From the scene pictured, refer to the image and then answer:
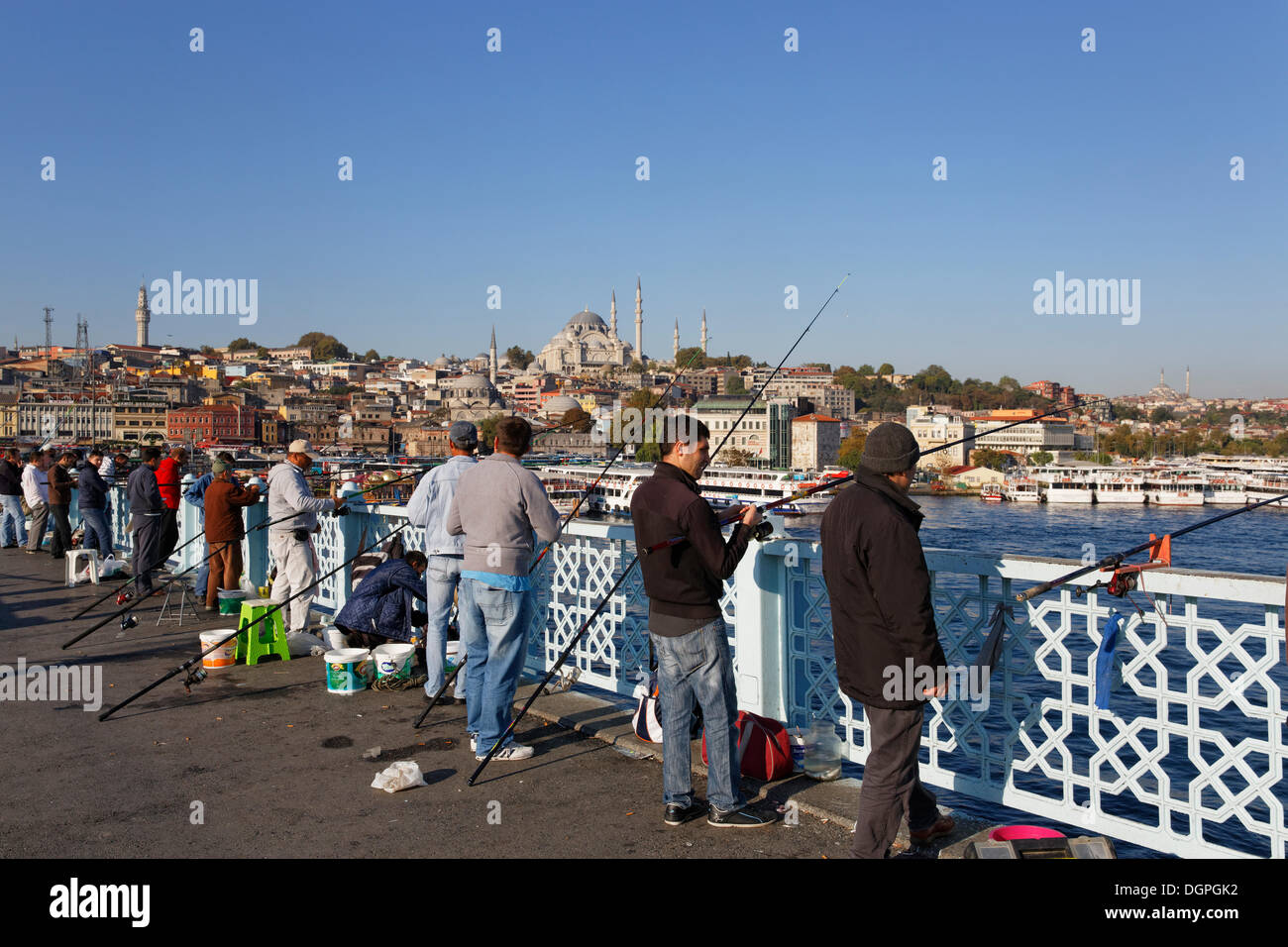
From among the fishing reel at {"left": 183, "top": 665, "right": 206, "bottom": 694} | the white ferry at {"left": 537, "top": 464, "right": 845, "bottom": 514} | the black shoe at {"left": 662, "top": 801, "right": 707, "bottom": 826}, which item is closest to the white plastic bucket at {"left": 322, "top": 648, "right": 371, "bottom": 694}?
the fishing reel at {"left": 183, "top": 665, "right": 206, "bottom": 694}

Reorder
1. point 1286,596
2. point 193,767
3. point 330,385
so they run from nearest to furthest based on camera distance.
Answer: point 1286,596
point 193,767
point 330,385

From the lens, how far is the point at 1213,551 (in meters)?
39.5

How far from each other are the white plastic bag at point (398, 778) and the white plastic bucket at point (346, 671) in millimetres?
1427

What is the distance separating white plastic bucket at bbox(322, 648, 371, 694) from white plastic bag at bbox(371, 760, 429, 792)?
1427mm

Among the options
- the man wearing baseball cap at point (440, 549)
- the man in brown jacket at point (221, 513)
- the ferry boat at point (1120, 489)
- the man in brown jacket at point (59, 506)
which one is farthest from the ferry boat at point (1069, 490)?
the man wearing baseball cap at point (440, 549)

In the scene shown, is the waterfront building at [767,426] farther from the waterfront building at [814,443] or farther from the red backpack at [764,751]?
the red backpack at [764,751]

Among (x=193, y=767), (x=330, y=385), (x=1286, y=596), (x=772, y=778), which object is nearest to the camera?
(x=1286, y=596)

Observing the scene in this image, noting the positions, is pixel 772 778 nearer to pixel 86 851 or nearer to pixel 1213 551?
pixel 86 851

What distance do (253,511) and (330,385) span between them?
137 meters

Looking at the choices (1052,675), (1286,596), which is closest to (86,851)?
(1052,675)

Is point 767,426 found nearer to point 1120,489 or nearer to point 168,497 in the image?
point 1120,489

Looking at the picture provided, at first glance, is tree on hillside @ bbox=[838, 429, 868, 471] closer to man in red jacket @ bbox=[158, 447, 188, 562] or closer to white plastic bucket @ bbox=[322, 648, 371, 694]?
man in red jacket @ bbox=[158, 447, 188, 562]

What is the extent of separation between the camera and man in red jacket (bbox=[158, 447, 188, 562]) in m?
8.25
